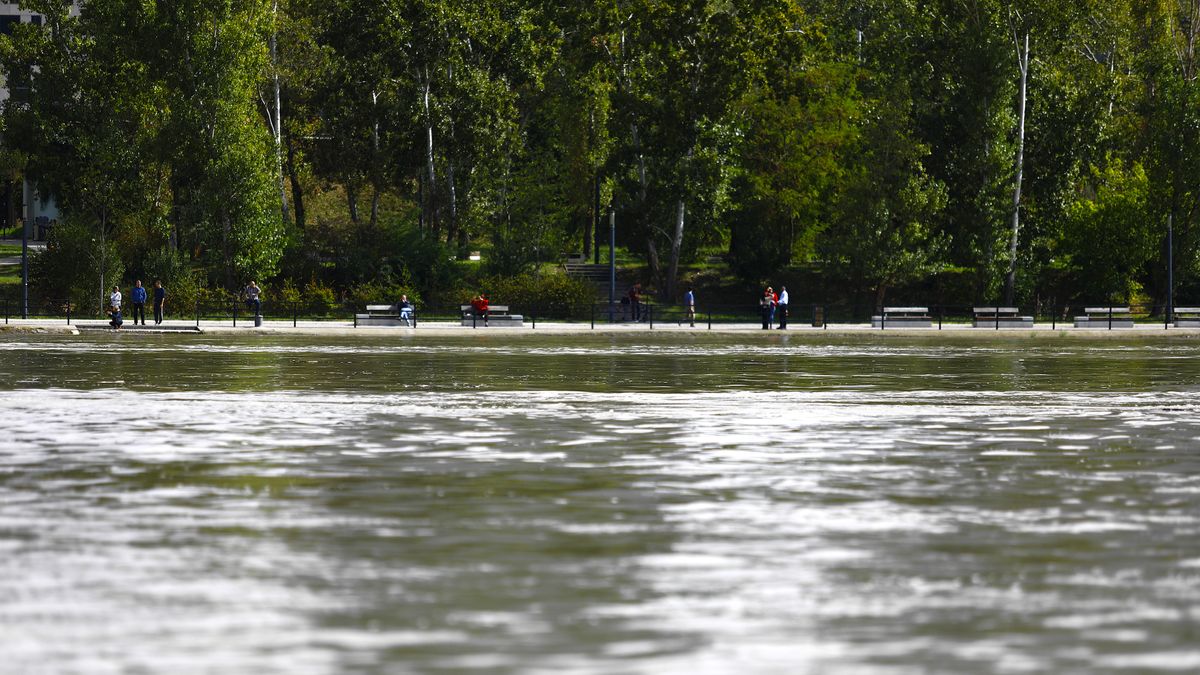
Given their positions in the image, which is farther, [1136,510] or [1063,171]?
[1063,171]

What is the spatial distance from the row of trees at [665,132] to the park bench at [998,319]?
4.99 m

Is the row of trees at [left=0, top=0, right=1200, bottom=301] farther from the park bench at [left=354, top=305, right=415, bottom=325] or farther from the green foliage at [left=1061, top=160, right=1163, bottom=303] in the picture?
the park bench at [left=354, top=305, right=415, bottom=325]

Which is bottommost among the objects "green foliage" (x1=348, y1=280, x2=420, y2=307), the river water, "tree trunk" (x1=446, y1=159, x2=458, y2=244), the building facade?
the river water

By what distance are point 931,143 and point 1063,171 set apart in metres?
6.10

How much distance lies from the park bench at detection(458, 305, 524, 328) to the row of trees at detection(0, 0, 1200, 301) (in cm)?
921

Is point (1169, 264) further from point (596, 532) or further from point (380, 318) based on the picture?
point (596, 532)

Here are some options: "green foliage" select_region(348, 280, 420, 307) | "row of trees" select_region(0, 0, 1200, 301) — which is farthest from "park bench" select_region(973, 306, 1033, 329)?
"green foliage" select_region(348, 280, 420, 307)

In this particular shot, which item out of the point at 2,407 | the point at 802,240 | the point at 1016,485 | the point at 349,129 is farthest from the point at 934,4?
the point at 1016,485

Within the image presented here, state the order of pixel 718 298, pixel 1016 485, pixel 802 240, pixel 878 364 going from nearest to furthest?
pixel 1016 485 → pixel 878 364 → pixel 718 298 → pixel 802 240

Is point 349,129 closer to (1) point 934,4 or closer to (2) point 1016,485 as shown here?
(1) point 934,4

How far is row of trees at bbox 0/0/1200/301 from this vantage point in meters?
67.7

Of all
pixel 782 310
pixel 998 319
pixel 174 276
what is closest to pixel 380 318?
pixel 174 276

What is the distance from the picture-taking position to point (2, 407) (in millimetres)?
24625

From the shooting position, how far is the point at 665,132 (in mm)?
72500
